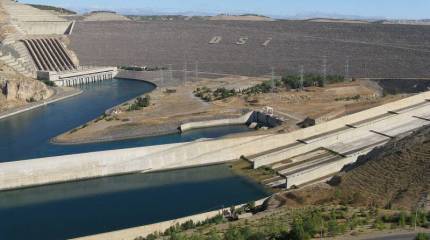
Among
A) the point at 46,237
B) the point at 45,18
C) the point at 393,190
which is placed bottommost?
the point at 46,237

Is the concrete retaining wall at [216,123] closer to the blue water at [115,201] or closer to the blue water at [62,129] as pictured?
the blue water at [62,129]

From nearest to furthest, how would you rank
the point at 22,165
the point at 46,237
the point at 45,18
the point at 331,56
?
the point at 46,237
the point at 22,165
the point at 331,56
the point at 45,18

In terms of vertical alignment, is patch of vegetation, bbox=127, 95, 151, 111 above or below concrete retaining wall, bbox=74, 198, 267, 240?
above

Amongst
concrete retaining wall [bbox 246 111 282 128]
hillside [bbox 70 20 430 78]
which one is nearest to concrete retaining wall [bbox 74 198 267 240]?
concrete retaining wall [bbox 246 111 282 128]

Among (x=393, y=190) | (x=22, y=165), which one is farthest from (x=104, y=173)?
(x=393, y=190)

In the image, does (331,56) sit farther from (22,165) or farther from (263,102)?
(22,165)

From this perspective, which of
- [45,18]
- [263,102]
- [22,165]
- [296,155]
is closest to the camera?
[22,165]

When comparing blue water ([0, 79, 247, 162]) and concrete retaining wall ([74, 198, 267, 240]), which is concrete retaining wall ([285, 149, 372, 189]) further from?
blue water ([0, 79, 247, 162])
